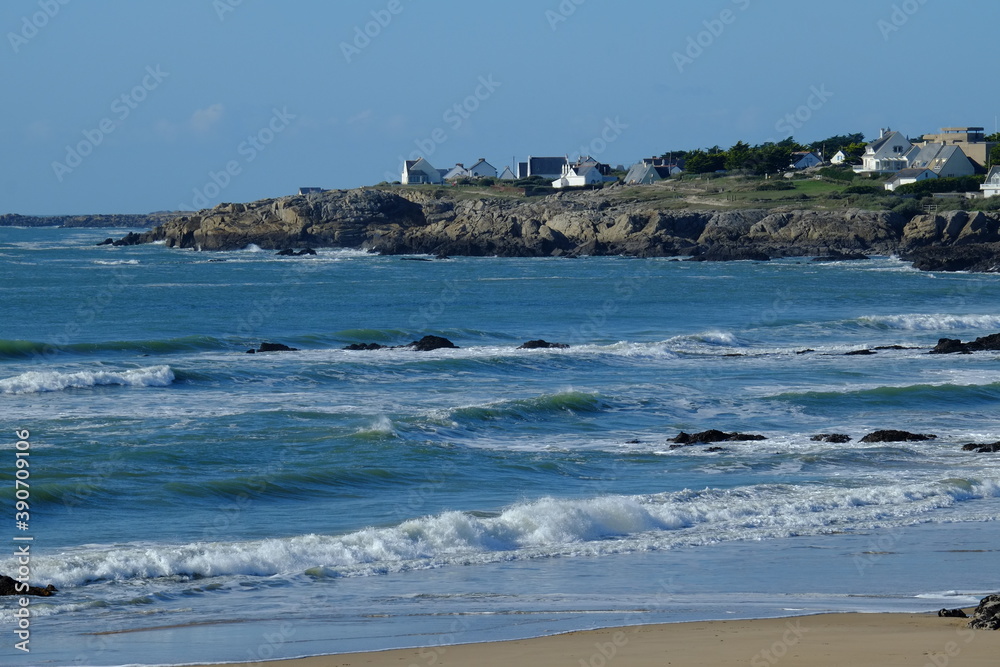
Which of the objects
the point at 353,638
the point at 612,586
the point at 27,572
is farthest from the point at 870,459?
the point at 27,572

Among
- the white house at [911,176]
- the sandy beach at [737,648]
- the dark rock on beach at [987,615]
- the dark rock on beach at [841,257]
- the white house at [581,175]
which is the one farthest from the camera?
→ the white house at [581,175]

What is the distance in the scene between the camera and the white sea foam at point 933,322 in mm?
38000

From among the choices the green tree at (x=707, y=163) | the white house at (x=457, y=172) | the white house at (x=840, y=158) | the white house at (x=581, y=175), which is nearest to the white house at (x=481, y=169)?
the white house at (x=457, y=172)

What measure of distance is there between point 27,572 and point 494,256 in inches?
2660

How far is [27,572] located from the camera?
38.0 ft

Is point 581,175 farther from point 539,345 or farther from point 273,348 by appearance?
point 273,348

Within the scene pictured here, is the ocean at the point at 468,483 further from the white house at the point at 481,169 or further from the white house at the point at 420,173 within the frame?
the white house at the point at 481,169

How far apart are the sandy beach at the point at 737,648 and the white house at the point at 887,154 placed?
3962 inches

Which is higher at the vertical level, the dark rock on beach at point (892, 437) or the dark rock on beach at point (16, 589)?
the dark rock on beach at point (16, 589)

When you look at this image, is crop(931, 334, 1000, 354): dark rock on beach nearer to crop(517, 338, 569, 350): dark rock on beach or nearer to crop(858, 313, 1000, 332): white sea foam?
crop(858, 313, 1000, 332): white sea foam

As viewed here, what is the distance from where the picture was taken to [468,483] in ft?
55.3

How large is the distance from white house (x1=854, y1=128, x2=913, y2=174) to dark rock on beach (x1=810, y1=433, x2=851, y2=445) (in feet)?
295

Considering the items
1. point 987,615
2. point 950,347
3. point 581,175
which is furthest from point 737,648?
point 581,175

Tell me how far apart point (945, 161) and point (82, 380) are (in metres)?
87.4
